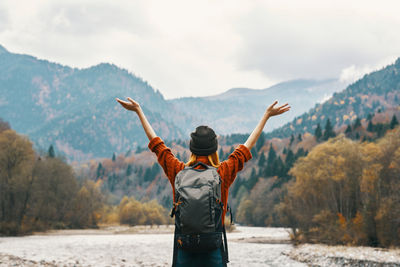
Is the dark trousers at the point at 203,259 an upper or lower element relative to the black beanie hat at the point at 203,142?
lower

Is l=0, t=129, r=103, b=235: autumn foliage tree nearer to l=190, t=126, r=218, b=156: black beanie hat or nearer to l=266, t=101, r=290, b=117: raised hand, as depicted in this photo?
l=266, t=101, r=290, b=117: raised hand

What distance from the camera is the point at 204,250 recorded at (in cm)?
432

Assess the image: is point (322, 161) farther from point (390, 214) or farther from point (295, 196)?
point (390, 214)

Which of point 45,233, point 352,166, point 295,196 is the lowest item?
point 45,233

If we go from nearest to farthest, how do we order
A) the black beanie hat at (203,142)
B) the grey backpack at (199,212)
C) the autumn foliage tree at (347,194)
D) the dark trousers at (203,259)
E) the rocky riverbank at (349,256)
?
the grey backpack at (199,212) < the dark trousers at (203,259) < the black beanie hat at (203,142) < the rocky riverbank at (349,256) < the autumn foliage tree at (347,194)

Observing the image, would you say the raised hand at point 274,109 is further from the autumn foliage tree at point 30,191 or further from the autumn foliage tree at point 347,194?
the autumn foliage tree at point 30,191

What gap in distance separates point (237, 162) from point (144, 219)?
294 feet

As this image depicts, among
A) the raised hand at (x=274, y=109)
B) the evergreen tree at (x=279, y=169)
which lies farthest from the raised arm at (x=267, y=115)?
the evergreen tree at (x=279, y=169)

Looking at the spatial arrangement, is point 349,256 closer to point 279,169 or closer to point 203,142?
point 203,142

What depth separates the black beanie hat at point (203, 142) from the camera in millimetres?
4727

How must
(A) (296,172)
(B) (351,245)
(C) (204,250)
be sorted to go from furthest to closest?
(A) (296,172), (B) (351,245), (C) (204,250)

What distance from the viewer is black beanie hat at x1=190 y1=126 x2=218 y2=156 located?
186 inches

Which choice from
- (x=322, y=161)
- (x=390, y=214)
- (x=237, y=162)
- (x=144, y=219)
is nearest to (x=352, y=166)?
(x=322, y=161)

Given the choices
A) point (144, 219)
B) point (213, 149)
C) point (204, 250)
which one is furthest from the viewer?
point (144, 219)
